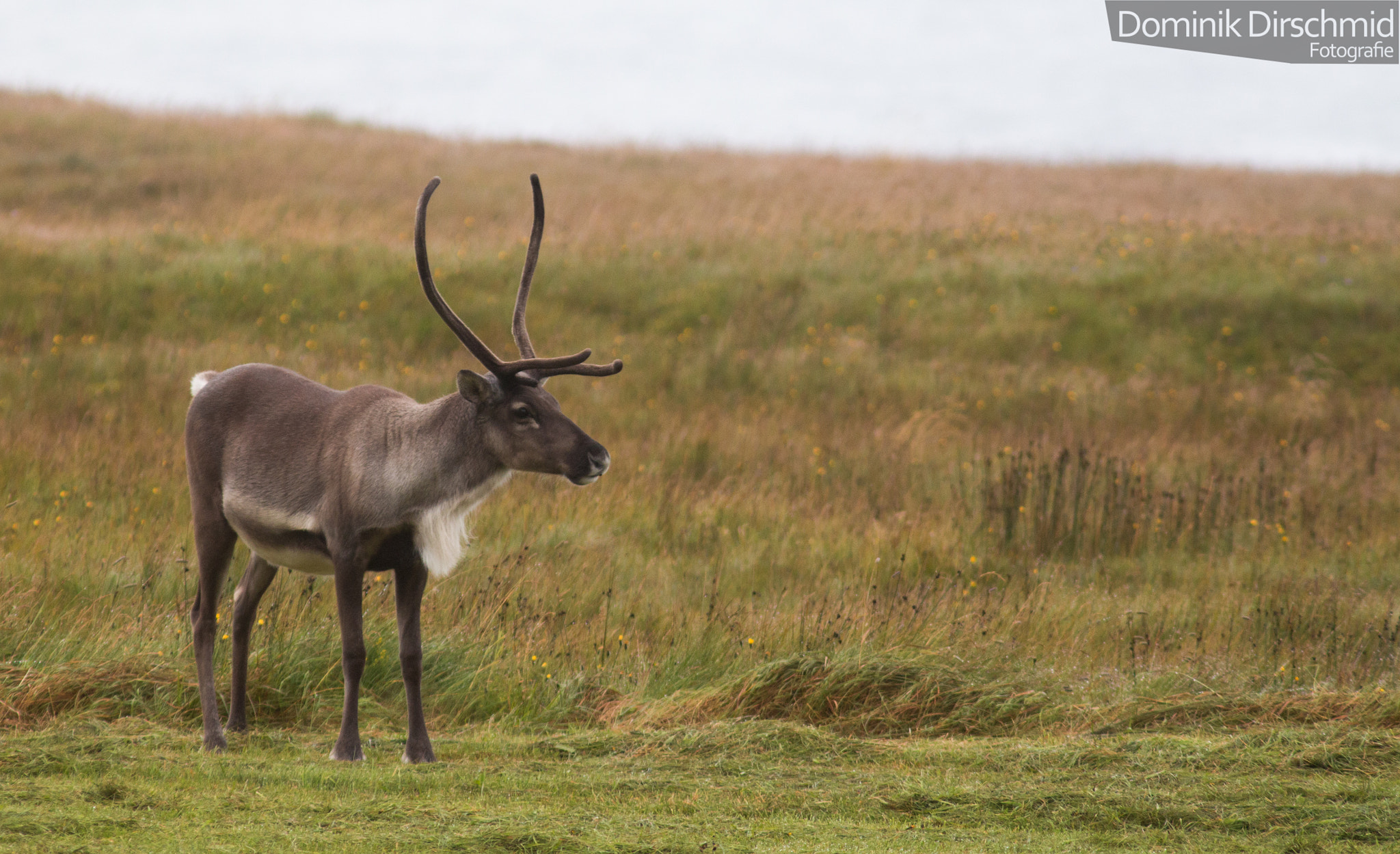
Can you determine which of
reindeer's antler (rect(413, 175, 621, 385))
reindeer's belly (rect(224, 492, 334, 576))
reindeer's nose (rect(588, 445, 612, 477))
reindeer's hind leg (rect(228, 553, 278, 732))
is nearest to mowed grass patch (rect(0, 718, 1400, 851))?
reindeer's hind leg (rect(228, 553, 278, 732))

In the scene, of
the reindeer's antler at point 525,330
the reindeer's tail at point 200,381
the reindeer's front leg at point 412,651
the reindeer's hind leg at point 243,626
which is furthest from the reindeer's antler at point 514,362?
the reindeer's hind leg at point 243,626

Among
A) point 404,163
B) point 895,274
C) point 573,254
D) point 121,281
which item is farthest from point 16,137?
point 895,274

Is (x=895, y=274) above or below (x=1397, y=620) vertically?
above

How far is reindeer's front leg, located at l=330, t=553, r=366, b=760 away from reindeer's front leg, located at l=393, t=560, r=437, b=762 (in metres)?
0.20

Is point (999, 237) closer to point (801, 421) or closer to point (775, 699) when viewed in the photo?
point (801, 421)

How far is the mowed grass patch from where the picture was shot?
4.29 metres

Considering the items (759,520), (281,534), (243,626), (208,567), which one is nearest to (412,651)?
(281,534)

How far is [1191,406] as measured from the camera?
15.1 meters

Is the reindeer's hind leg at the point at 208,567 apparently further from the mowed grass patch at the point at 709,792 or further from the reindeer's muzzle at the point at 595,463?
the reindeer's muzzle at the point at 595,463

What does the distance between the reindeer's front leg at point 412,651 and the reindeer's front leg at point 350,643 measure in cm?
20

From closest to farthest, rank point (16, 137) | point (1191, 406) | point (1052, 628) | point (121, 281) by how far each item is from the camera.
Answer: point (1052, 628)
point (1191, 406)
point (121, 281)
point (16, 137)

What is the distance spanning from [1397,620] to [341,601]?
6.99 m

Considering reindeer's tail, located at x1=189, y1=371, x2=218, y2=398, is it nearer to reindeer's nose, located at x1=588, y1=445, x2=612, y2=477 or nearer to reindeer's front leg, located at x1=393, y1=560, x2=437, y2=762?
reindeer's front leg, located at x1=393, y1=560, x2=437, y2=762

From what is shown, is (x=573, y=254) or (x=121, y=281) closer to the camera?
(x=121, y=281)
